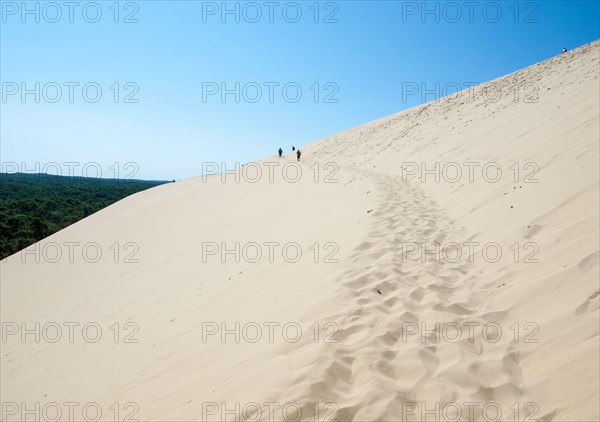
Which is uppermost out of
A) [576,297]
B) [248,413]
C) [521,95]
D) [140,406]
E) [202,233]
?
[521,95]

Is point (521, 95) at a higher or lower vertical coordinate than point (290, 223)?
higher

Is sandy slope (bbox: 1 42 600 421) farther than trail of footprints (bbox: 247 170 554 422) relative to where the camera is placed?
Yes

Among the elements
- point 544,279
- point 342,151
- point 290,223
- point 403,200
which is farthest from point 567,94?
point 342,151

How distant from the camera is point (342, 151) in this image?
2916 centimetres

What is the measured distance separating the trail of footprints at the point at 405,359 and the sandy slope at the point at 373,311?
0.6 inches

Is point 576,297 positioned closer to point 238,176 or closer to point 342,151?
point 238,176

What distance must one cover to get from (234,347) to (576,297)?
332 centimetres

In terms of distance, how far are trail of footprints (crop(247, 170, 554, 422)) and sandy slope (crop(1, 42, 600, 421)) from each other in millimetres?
15

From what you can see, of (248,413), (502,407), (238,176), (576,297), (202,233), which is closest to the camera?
(502,407)

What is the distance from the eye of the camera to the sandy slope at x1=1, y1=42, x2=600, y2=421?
2.51m

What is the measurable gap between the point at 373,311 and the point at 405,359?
777mm

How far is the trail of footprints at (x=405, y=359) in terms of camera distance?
2359mm

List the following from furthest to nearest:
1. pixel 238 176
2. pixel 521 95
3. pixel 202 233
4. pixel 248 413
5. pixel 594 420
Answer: pixel 238 176
pixel 521 95
pixel 202 233
pixel 248 413
pixel 594 420

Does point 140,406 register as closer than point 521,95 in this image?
Yes
